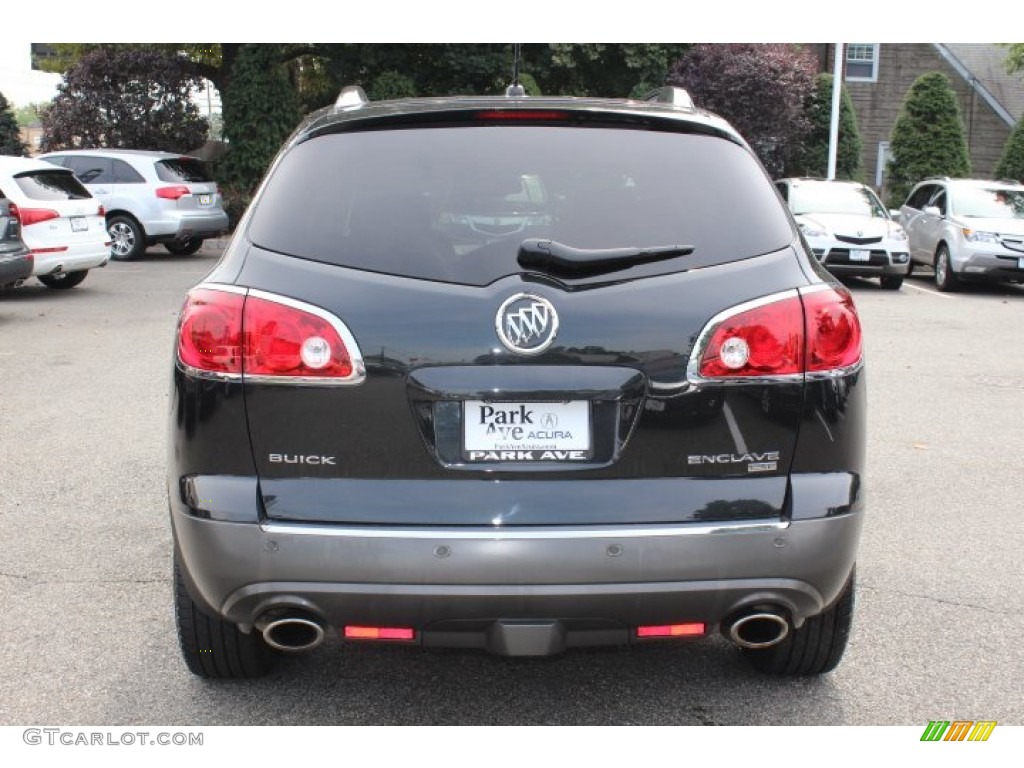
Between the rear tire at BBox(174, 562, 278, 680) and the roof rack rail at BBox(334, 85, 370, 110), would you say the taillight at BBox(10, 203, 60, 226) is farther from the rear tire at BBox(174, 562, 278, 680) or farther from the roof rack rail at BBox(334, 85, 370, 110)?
the rear tire at BBox(174, 562, 278, 680)

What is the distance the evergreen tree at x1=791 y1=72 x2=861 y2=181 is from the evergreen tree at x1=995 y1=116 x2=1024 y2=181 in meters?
3.67

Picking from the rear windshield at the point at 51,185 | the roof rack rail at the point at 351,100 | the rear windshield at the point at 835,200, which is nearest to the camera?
the roof rack rail at the point at 351,100

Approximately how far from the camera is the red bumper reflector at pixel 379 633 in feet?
9.77

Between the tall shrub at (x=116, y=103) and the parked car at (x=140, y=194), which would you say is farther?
the tall shrub at (x=116, y=103)

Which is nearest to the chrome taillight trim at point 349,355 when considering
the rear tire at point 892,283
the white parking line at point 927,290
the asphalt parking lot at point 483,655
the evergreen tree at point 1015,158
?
the asphalt parking lot at point 483,655

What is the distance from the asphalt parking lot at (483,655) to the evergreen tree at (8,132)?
24268 millimetres

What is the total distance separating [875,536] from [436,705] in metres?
2.51

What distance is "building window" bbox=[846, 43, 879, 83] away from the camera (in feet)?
128

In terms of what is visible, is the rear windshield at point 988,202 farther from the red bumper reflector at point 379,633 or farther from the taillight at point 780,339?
the red bumper reflector at point 379,633

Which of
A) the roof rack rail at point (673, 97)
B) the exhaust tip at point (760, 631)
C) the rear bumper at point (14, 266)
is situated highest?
the roof rack rail at point (673, 97)

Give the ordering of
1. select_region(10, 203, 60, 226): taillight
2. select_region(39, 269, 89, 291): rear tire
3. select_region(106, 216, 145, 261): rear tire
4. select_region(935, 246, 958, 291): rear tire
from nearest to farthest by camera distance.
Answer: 1. select_region(10, 203, 60, 226): taillight
2. select_region(39, 269, 89, 291): rear tire
3. select_region(935, 246, 958, 291): rear tire
4. select_region(106, 216, 145, 261): rear tire

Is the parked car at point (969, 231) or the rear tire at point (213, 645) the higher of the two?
the rear tire at point (213, 645)

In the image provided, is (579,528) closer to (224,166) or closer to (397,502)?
(397,502)

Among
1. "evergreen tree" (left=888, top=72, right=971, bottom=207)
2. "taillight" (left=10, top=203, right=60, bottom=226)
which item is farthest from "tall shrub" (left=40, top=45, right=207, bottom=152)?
"evergreen tree" (left=888, top=72, right=971, bottom=207)
